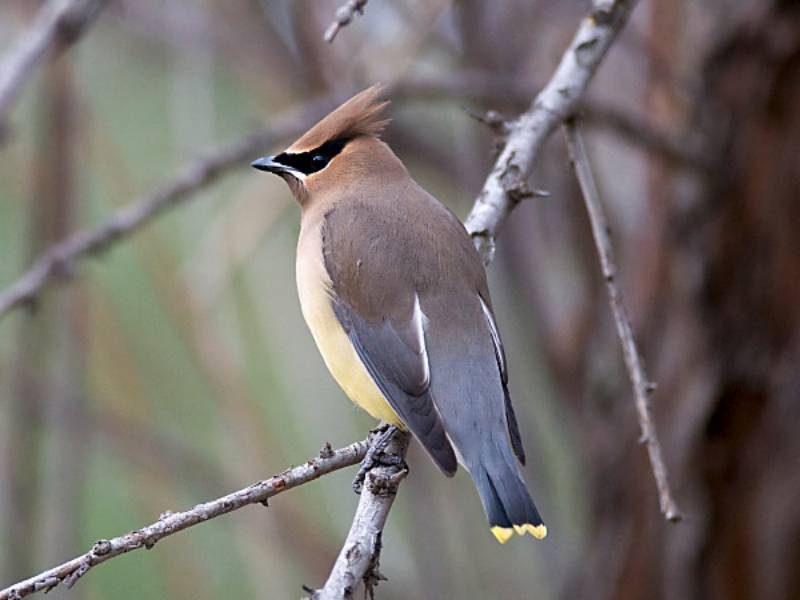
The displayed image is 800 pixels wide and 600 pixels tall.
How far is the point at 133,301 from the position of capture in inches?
228

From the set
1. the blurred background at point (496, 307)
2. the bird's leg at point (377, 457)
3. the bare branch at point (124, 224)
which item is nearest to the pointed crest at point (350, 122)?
the bare branch at point (124, 224)

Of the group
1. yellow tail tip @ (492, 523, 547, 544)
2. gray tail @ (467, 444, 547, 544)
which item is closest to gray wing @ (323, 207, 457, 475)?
gray tail @ (467, 444, 547, 544)

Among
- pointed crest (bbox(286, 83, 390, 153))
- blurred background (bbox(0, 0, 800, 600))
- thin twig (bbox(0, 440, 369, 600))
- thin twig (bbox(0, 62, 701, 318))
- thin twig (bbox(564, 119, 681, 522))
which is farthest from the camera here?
blurred background (bbox(0, 0, 800, 600))

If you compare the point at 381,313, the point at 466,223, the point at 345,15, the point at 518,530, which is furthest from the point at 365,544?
the point at 466,223

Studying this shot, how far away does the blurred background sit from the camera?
387 cm

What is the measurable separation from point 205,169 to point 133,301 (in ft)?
8.07

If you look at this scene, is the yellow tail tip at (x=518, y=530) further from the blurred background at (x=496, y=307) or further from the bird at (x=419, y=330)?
the blurred background at (x=496, y=307)

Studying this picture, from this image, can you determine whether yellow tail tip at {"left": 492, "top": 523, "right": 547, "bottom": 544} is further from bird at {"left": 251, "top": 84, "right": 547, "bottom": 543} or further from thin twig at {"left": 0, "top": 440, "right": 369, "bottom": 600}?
thin twig at {"left": 0, "top": 440, "right": 369, "bottom": 600}

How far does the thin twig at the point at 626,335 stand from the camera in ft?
7.87

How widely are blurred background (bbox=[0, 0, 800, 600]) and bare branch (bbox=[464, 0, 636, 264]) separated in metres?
0.84

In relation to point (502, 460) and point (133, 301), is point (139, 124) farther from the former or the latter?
point (502, 460)

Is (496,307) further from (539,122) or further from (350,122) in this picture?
(539,122)

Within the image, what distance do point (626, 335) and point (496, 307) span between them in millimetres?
2303

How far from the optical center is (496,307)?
4938mm
